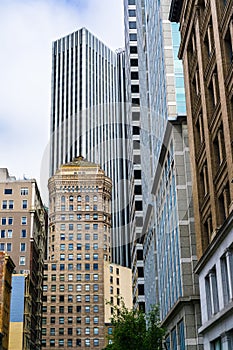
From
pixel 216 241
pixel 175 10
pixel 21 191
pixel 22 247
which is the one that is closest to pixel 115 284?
pixel 21 191

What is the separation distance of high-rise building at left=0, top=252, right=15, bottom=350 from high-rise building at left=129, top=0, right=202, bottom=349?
1234 inches

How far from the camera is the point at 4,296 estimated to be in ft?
300

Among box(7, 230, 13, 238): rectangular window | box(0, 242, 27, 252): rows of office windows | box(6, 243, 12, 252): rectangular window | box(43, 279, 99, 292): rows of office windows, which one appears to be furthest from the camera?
box(43, 279, 99, 292): rows of office windows

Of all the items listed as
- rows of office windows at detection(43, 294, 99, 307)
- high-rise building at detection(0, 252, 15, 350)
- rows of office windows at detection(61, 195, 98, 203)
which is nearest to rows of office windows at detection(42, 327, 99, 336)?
rows of office windows at detection(43, 294, 99, 307)

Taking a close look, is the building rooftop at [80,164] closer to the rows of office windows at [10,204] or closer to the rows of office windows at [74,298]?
the rows of office windows at [10,204]

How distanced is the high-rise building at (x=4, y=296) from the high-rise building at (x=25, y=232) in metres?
21.0

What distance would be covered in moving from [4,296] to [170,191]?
48.5 meters

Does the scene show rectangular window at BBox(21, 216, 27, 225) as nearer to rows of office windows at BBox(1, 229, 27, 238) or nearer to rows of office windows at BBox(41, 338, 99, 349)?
rows of office windows at BBox(1, 229, 27, 238)

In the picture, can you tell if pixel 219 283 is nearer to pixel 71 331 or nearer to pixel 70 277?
pixel 71 331

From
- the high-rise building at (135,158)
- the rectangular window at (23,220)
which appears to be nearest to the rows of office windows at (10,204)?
the rectangular window at (23,220)

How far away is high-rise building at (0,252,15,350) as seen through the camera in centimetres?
8834

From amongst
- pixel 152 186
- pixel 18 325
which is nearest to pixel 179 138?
pixel 152 186

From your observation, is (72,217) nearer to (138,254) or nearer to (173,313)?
(138,254)

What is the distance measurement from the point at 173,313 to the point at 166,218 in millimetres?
9843
